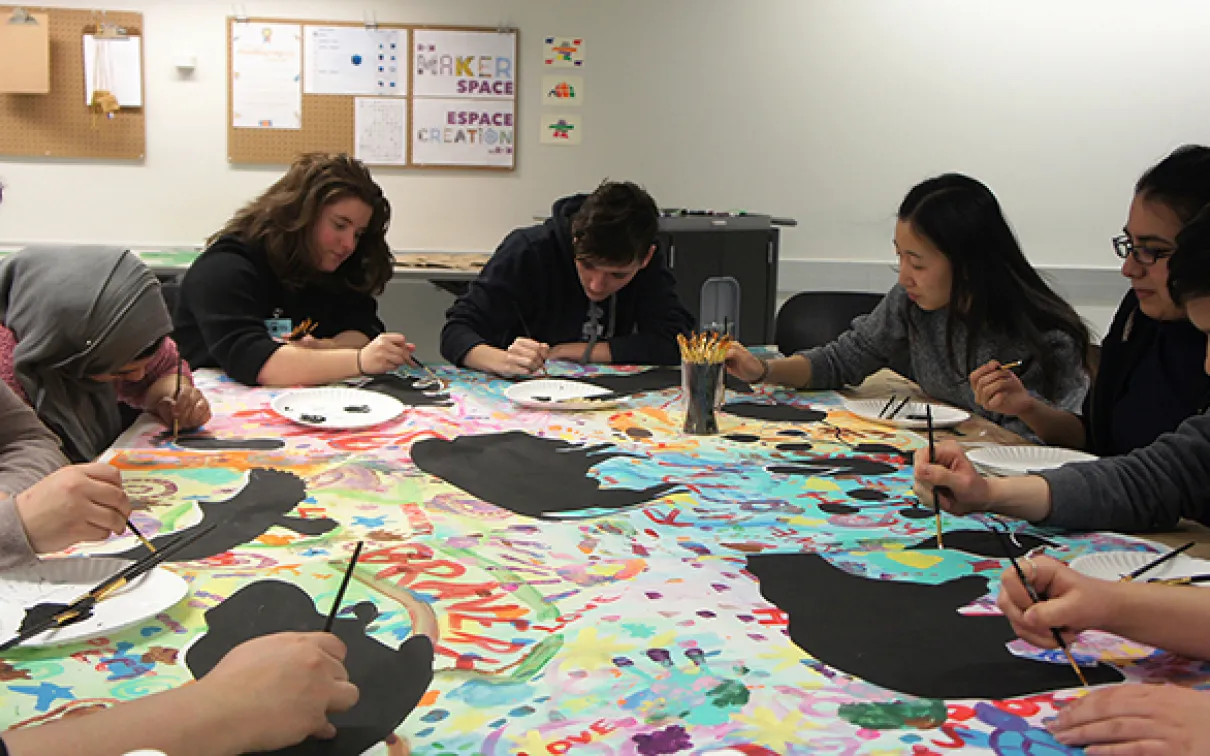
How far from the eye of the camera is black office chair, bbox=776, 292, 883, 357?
3.02m

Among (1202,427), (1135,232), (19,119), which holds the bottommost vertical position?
(1202,427)

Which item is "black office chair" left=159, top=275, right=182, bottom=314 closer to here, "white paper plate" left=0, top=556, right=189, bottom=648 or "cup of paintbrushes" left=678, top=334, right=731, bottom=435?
"cup of paintbrushes" left=678, top=334, right=731, bottom=435

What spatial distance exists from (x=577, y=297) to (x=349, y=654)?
1.91 m

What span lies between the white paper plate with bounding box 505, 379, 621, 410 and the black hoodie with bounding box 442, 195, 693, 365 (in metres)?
0.40

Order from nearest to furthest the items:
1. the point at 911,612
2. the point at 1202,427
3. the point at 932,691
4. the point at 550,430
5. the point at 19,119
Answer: the point at 932,691, the point at 911,612, the point at 1202,427, the point at 550,430, the point at 19,119

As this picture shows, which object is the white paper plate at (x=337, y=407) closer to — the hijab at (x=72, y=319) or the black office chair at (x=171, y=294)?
the hijab at (x=72, y=319)

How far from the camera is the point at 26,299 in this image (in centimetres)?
172

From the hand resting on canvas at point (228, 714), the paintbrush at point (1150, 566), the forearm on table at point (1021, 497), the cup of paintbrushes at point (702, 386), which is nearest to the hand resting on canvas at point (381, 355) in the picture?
the cup of paintbrushes at point (702, 386)

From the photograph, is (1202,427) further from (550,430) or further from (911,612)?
(550,430)

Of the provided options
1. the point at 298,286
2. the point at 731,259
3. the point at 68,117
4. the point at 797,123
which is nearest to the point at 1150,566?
the point at 298,286

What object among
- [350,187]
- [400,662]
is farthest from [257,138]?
[400,662]

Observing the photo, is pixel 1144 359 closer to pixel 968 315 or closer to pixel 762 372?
pixel 968 315

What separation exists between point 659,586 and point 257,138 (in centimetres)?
375

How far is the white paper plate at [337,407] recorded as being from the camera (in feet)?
6.11
